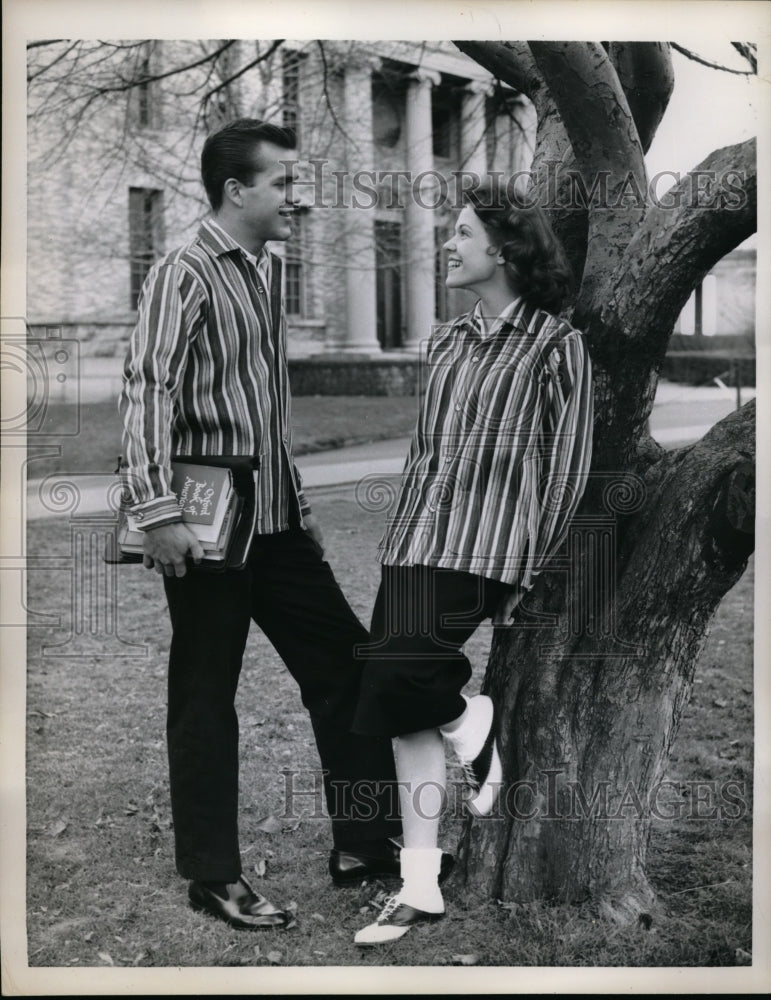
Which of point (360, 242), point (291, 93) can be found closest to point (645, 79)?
point (360, 242)

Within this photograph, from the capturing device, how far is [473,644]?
16.3ft

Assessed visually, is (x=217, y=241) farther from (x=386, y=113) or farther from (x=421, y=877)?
(x=421, y=877)

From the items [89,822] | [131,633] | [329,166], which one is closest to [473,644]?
[131,633]

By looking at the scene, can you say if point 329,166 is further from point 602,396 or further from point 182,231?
point 182,231

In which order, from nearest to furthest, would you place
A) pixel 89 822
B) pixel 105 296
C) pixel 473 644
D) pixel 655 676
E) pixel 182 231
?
1. pixel 655 676
2. pixel 89 822
3. pixel 105 296
4. pixel 473 644
5. pixel 182 231

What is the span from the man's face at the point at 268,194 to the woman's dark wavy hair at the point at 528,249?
55 centimetres

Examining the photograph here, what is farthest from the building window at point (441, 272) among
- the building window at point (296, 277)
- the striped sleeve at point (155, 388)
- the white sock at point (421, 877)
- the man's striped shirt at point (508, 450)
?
the white sock at point (421, 877)

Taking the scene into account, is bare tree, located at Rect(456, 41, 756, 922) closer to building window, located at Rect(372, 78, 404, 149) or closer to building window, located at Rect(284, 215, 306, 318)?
building window, located at Rect(372, 78, 404, 149)

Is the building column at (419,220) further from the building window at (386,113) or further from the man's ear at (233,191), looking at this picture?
the man's ear at (233,191)

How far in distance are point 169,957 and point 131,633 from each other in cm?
123

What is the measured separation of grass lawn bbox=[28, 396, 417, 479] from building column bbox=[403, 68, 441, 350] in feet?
0.92

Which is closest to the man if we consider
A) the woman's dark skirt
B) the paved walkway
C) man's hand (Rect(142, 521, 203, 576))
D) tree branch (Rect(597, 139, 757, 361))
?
man's hand (Rect(142, 521, 203, 576))

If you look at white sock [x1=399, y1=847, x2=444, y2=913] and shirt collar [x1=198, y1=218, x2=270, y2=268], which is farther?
white sock [x1=399, y1=847, x2=444, y2=913]

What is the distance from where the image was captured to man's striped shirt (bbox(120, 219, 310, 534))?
10.9 ft
